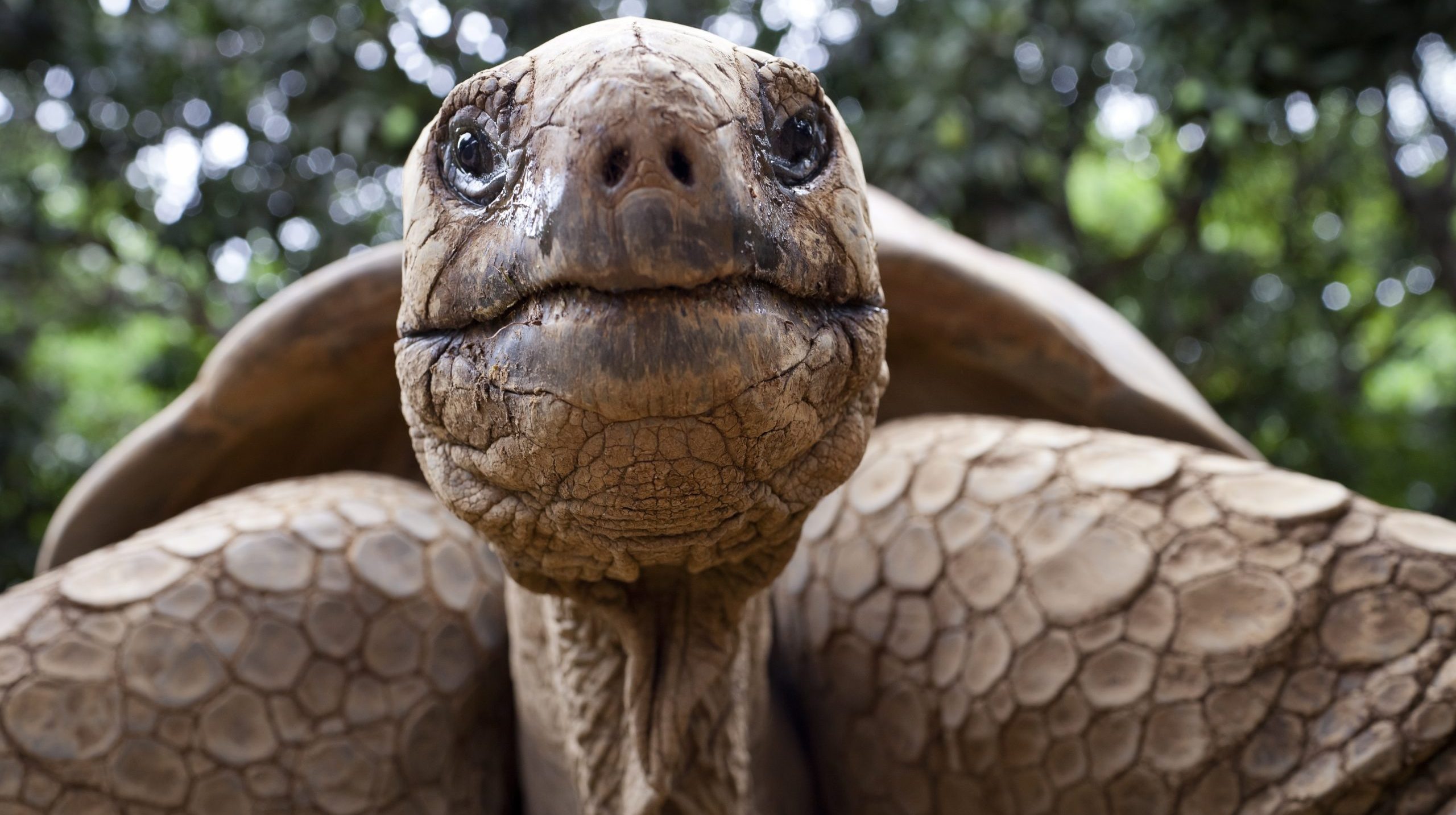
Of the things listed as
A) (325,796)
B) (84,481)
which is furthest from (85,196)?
(325,796)

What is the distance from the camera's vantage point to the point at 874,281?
0.95 m

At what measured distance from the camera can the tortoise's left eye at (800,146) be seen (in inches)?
34.2

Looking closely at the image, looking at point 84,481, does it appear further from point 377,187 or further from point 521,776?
point 377,187

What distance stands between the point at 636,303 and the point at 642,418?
3.2 inches

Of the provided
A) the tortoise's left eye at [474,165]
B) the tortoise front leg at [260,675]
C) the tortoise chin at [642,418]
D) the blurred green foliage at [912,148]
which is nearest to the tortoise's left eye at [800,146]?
the tortoise chin at [642,418]

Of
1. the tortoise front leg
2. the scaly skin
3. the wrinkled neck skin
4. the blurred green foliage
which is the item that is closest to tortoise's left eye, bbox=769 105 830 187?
the wrinkled neck skin

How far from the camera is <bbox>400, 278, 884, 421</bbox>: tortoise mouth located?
75 cm

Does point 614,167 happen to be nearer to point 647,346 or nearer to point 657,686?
point 647,346

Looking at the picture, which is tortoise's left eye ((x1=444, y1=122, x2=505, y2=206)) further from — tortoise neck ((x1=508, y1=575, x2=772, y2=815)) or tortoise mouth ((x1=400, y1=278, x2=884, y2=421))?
tortoise neck ((x1=508, y1=575, x2=772, y2=815))

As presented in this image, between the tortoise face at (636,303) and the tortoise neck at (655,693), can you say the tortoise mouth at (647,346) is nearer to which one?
the tortoise face at (636,303)

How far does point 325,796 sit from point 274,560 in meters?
0.33

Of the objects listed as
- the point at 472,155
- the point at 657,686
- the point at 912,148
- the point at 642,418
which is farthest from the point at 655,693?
the point at 912,148

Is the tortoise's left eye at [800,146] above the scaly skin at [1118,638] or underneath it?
above

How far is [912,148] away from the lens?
4059 millimetres
